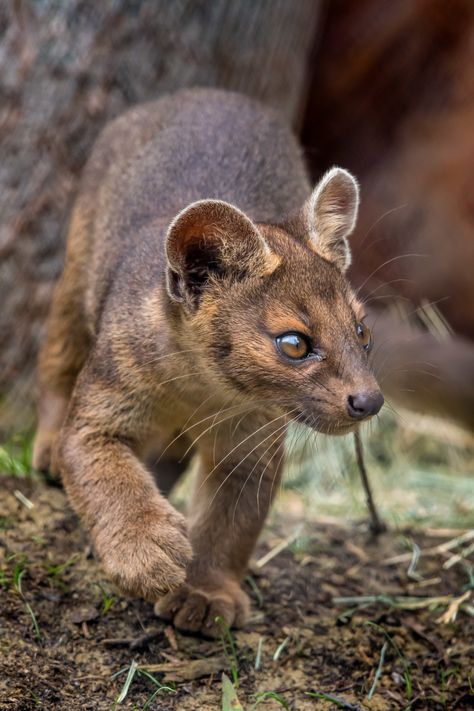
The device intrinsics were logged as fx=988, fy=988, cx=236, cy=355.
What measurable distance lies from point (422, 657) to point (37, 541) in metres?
2.16

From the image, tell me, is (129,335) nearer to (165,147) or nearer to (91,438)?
(91,438)

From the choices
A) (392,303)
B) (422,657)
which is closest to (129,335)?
(422,657)

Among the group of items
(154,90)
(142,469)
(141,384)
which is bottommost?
(142,469)

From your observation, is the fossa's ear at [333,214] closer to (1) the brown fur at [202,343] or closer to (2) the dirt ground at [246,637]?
(1) the brown fur at [202,343]

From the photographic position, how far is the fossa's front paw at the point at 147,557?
14.6 feet

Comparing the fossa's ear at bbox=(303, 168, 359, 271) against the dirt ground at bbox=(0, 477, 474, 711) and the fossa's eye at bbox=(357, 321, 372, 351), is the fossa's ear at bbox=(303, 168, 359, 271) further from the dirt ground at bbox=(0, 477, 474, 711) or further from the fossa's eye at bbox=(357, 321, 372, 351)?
the dirt ground at bbox=(0, 477, 474, 711)

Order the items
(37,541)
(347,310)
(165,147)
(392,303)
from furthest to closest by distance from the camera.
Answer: (392,303), (165,147), (37,541), (347,310)

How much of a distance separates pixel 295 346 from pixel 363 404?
43 cm

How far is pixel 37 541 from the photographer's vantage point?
5.42 metres

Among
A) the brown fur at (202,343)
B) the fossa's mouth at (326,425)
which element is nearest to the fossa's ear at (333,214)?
the brown fur at (202,343)

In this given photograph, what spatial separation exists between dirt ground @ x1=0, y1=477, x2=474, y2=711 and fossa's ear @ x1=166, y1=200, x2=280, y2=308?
1.66 metres

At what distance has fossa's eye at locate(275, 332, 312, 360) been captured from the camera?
14.6 feet

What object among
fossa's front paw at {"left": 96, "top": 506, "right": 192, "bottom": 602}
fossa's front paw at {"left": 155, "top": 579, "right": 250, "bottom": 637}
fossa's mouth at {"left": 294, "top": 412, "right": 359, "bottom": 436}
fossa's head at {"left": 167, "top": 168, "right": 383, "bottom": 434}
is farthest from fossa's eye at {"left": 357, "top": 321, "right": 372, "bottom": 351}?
fossa's front paw at {"left": 155, "top": 579, "right": 250, "bottom": 637}

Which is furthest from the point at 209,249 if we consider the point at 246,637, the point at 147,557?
the point at 246,637
